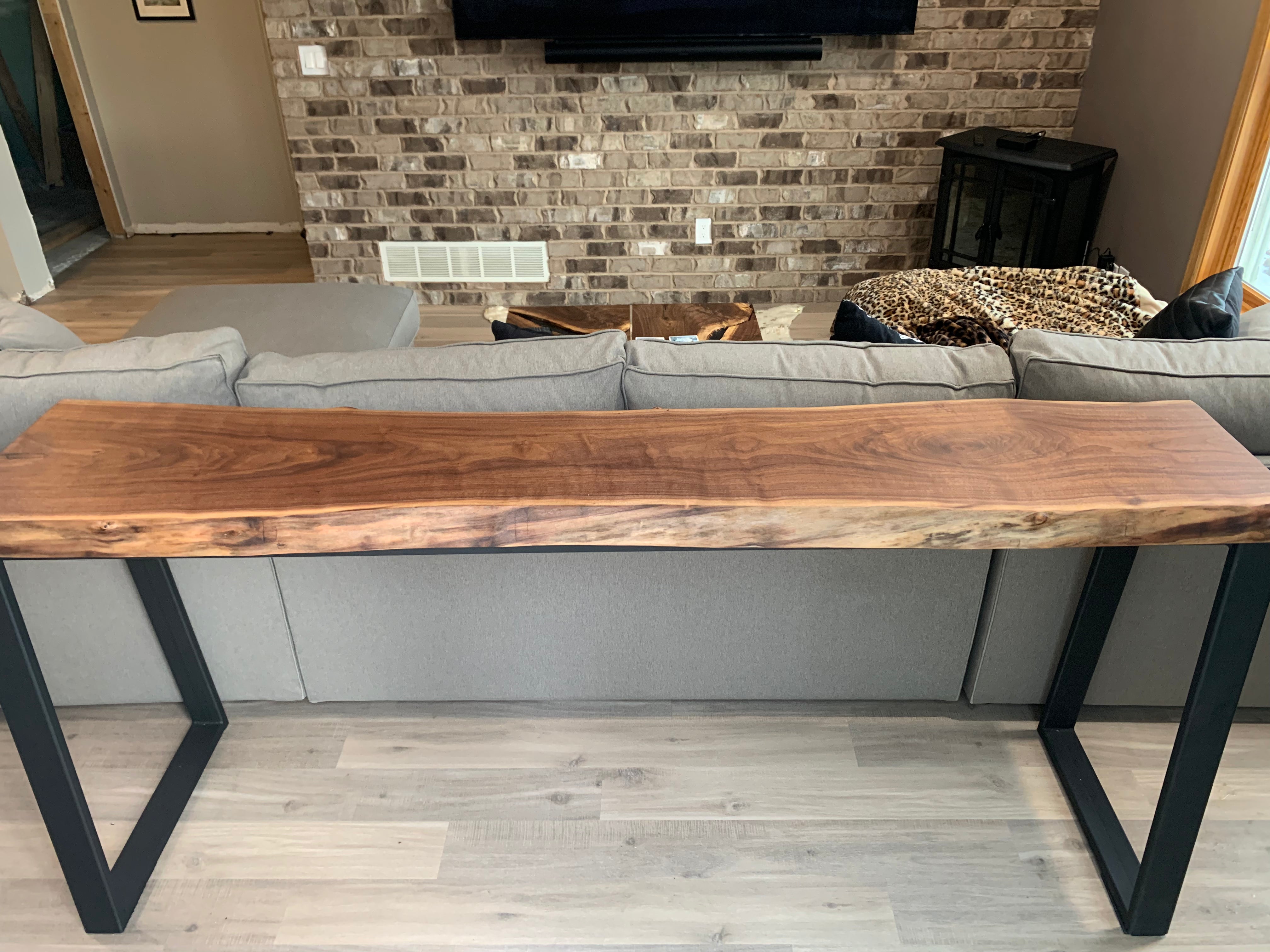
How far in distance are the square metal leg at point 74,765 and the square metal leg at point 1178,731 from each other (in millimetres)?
1638

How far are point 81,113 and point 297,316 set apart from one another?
3087 millimetres

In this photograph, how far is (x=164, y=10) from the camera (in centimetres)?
471

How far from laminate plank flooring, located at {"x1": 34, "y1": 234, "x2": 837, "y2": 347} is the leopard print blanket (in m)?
0.78

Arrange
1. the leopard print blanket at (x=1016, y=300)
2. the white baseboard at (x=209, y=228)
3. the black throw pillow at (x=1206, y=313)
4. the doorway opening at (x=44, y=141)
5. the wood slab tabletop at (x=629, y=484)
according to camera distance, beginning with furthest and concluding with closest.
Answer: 1. the white baseboard at (x=209, y=228)
2. the doorway opening at (x=44, y=141)
3. the leopard print blanket at (x=1016, y=300)
4. the black throw pillow at (x=1206, y=313)
5. the wood slab tabletop at (x=629, y=484)

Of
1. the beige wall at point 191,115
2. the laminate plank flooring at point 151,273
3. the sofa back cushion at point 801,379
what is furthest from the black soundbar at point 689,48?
the sofa back cushion at point 801,379

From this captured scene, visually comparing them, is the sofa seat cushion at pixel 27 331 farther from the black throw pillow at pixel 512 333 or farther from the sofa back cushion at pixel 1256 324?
the sofa back cushion at pixel 1256 324

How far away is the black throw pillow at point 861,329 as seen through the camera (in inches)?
71.4

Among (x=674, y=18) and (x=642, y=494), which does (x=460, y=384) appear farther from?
(x=674, y=18)

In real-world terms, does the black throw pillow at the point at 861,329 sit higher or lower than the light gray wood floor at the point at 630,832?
higher

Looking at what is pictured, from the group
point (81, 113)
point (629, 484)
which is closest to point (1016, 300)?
point (629, 484)

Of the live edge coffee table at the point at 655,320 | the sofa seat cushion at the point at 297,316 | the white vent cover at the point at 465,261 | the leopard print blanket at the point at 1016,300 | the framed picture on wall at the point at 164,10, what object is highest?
the framed picture on wall at the point at 164,10

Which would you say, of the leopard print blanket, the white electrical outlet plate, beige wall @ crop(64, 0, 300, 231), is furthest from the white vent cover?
the leopard print blanket

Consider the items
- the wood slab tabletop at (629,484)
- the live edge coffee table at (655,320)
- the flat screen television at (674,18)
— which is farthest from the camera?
the flat screen television at (674,18)

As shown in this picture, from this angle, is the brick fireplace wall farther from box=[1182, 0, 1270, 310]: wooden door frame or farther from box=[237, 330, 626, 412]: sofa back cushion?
box=[237, 330, 626, 412]: sofa back cushion
